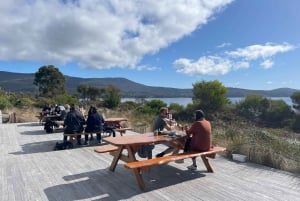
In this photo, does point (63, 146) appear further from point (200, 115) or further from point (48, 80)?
point (48, 80)

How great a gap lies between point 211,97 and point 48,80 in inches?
982

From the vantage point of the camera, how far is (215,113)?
28.6 meters

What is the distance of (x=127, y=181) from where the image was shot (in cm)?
403

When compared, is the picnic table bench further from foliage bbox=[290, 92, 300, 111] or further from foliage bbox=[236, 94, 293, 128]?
foliage bbox=[290, 92, 300, 111]

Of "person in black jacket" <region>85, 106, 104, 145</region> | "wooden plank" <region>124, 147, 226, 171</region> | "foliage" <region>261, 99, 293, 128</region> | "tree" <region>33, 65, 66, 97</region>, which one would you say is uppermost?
"tree" <region>33, 65, 66, 97</region>

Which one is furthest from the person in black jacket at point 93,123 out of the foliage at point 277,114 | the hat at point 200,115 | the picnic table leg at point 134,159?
the foliage at point 277,114

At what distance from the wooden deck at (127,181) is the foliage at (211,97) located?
25070 millimetres

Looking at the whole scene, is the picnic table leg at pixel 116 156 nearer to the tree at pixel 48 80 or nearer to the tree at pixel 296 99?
the tree at pixel 296 99

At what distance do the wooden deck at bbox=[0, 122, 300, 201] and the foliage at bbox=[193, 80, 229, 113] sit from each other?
25070 mm

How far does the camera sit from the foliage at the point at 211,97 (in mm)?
29922

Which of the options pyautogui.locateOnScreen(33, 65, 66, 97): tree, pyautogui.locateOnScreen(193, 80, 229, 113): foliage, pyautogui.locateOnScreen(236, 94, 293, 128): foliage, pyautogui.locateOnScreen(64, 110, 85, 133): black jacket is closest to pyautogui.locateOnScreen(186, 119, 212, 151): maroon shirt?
pyautogui.locateOnScreen(64, 110, 85, 133): black jacket

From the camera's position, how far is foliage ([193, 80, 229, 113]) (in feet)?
98.2

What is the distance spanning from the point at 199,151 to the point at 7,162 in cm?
375

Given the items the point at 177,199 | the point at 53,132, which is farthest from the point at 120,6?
the point at 177,199
